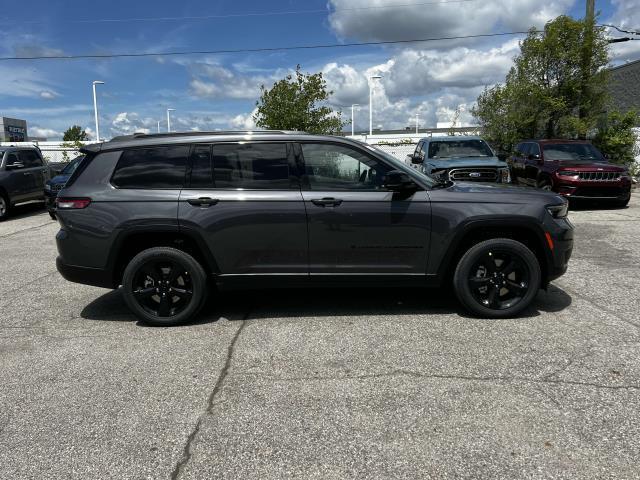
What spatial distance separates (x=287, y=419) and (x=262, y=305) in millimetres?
2352

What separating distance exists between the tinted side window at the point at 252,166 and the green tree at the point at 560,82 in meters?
14.5

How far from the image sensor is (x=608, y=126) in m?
17.4

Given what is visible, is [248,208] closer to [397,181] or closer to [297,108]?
[397,181]

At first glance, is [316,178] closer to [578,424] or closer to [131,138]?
[131,138]

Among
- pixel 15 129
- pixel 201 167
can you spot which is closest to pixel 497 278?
pixel 201 167

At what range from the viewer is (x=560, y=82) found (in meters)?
16.8

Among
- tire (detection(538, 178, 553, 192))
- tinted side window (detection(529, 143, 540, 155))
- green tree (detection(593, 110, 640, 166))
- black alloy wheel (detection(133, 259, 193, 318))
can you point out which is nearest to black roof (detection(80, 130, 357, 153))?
black alloy wheel (detection(133, 259, 193, 318))

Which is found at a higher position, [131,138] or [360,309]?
[131,138]

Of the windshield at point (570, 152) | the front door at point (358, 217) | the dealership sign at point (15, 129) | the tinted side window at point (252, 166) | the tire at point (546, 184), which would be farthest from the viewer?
the dealership sign at point (15, 129)

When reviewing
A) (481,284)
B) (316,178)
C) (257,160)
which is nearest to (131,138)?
(257,160)

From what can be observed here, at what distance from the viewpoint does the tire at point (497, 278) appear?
462 centimetres

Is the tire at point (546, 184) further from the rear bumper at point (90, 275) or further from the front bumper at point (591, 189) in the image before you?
the rear bumper at point (90, 275)

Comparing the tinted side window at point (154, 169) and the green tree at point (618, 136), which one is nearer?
the tinted side window at point (154, 169)

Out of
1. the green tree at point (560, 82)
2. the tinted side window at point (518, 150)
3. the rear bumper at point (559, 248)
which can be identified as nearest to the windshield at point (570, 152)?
the tinted side window at point (518, 150)
